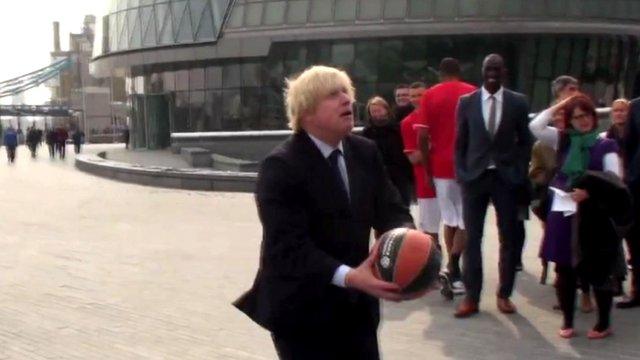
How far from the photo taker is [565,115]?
22.3 feet

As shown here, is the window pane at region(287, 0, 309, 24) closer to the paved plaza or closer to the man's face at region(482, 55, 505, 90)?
the paved plaza

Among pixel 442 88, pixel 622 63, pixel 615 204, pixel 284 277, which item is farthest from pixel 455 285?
pixel 622 63

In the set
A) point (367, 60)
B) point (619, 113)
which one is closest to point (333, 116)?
point (619, 113)

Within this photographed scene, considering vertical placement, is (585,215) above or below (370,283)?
below

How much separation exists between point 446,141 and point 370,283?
16.0ft

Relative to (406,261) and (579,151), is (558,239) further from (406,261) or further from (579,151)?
(406,261)

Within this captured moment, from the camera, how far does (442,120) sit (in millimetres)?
8188

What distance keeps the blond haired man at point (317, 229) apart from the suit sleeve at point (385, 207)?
2.3 inches

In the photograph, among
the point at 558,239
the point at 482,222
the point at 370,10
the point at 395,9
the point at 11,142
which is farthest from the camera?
the point at 370,10

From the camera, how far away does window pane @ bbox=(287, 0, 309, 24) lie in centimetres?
4003

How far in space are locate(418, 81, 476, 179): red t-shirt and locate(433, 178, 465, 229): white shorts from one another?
3.4 inches

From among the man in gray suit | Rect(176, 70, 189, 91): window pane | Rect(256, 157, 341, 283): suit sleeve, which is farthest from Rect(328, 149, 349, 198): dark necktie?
Rect(176, 70, 189, 91): window pane

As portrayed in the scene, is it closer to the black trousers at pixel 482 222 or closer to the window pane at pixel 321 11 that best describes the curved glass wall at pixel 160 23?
the window pane at pixel 321 11

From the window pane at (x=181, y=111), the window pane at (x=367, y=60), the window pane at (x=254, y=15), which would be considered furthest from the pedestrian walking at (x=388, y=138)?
the window pane at (x=181, y=111)
